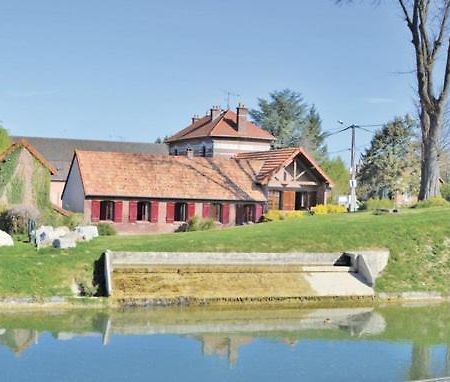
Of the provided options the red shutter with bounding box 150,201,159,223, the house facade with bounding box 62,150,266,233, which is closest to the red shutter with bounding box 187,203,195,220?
the house facade with bounding box 62,150,266,233

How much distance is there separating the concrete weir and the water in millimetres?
898

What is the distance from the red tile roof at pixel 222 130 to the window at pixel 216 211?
18280 millimetres

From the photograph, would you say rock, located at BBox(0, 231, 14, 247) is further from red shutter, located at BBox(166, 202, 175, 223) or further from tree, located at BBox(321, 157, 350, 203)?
tree, located at BBox(321, 157, 350, 203)

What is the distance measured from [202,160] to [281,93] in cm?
3744

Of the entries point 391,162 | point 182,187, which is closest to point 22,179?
point 182,187

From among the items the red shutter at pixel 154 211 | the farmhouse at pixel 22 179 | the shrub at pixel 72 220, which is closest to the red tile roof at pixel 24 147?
the farmhouse at pixel 22 179

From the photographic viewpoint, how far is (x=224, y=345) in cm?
1761

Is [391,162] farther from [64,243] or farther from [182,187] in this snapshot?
[64,243]

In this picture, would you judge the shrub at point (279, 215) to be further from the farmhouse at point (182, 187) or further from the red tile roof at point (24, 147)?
the red tile roof at point (24, 147)

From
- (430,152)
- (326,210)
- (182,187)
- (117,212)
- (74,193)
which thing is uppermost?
(430,152)

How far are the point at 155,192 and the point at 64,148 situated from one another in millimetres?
32526

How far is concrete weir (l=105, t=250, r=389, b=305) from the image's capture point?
74.9 feet

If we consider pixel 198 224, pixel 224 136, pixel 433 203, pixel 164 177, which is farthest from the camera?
pixel 224 136

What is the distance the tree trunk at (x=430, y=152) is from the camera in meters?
35.1
